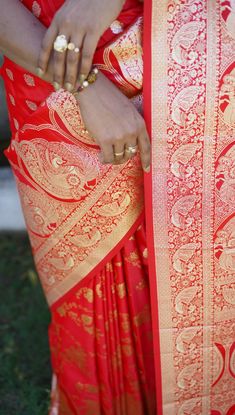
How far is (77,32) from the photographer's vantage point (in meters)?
1.20

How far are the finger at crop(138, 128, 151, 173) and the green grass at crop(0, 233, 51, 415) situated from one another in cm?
91

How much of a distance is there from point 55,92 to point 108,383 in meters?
0.74

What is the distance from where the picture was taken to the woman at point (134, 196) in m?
1.24

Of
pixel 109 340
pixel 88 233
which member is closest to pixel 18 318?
pixel 109 340

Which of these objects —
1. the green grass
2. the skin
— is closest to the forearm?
the skin

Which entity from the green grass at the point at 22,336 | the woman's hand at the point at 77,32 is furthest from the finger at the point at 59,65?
the green grass at the point at 22,336

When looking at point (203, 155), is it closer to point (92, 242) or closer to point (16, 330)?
point (92, 242)

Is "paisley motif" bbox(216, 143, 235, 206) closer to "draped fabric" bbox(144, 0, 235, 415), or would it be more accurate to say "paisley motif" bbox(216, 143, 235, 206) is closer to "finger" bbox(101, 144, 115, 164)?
"draped fabric" bbox(144, 0, 235, 415)

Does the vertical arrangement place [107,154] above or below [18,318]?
above

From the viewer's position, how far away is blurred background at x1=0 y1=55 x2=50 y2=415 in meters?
1.98

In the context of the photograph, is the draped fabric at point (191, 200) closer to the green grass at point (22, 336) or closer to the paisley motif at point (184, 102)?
the paisley motif at point (184, 102)

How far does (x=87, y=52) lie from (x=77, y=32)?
0.04 m

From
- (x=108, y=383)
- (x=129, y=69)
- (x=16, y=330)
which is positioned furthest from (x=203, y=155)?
(x=16, y=330)

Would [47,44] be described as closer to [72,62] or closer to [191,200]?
[72,62]
